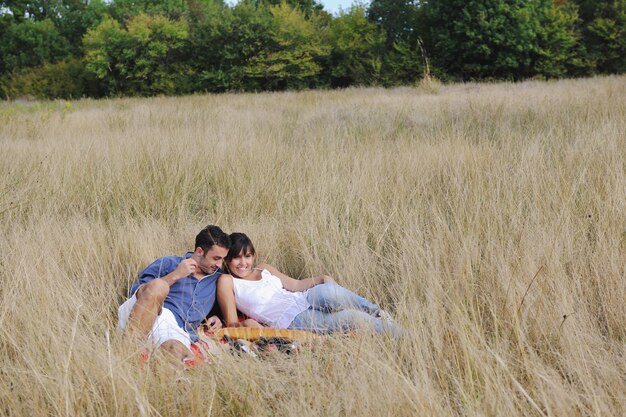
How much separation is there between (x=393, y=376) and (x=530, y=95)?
8.48 meters

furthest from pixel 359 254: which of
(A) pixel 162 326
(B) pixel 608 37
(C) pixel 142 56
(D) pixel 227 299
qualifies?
(B) pixel 608 37

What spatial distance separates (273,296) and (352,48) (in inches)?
947

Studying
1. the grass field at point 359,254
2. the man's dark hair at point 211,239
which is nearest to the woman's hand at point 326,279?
the grass field at point 359,254

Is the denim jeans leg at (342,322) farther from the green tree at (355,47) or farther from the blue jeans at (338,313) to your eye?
the green tree at (355,47)

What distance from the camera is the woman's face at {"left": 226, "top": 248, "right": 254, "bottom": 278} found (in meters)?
3.29

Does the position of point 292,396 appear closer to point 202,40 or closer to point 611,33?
point 202,40

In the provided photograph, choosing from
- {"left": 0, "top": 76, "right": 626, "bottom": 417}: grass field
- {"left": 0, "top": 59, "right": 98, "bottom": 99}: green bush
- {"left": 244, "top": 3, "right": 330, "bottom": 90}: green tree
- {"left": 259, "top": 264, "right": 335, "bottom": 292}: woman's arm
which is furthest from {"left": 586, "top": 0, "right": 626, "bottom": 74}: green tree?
{"left": 259, "top": 264, "right": 335, "bottom": 292}: woman's arm

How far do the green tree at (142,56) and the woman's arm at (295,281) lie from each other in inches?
924

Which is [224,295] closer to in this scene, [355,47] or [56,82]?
[355,47]

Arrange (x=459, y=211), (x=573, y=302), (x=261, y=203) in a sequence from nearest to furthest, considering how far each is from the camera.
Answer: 1. (x=573, y=302)
2. (x=459, y=211)
3. (x=261, y=203)

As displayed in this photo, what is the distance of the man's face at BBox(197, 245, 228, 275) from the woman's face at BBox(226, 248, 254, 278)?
0.09 m

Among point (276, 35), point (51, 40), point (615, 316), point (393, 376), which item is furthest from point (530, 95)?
point (51, 40)

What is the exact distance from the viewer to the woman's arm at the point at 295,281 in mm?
3199

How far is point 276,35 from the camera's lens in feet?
84.1
